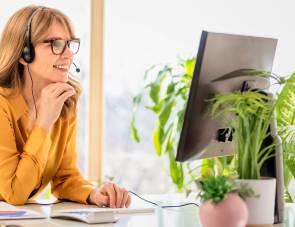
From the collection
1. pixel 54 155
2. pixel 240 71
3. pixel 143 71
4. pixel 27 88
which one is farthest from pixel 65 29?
pixel 143 71

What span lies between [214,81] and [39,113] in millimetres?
731

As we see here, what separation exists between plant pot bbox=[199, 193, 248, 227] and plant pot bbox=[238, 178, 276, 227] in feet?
0.42

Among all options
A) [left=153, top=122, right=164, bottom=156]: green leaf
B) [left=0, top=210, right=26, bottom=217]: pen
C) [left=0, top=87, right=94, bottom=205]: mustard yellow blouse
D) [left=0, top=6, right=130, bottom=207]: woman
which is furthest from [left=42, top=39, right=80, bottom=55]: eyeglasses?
[left=153, top=122, right=164, bottom=156]: green leaf

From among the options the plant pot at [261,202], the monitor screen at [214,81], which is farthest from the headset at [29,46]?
the plant pot at [261,202]

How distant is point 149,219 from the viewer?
1.78 meters

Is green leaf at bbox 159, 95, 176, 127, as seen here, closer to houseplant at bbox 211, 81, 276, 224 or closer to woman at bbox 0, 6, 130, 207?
woman at bbox 0, 6, 130, 207

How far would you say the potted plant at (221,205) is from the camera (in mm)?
1400

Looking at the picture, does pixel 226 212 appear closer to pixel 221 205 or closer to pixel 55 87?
pixel 221 205

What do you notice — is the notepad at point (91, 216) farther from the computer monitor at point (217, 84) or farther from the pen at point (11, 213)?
the computer monitor at point (217, 84)

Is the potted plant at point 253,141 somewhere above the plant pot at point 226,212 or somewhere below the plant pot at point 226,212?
above

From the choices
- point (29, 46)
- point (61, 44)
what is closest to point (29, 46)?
point (29, 46)

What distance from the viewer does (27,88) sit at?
7.42ft

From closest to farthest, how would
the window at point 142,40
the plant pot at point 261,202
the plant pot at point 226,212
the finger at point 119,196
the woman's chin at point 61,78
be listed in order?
the plant pot at point 226,212
the plant pot at point 261,202
the finger at point 119,196
the woman's chin at point 61,78
the window at point 142,40

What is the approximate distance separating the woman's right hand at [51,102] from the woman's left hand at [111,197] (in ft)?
0.91
